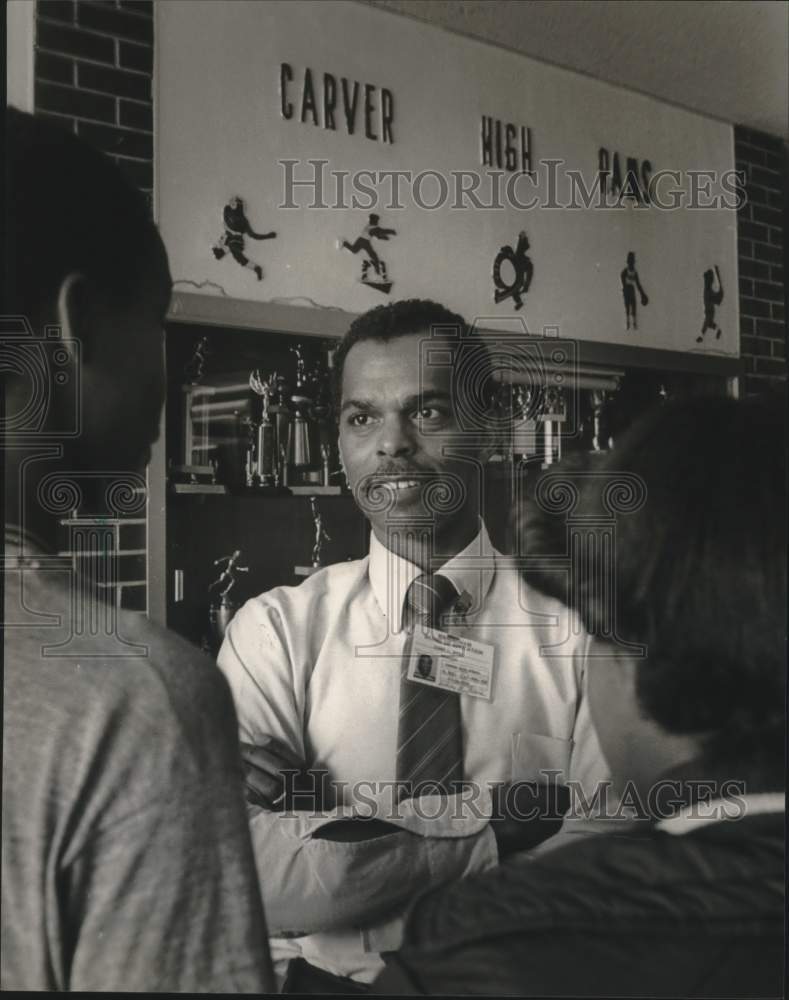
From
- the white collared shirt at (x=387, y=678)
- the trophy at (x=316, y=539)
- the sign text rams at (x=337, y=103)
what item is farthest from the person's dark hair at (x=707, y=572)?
the sign text rams at (x=337, y=103)

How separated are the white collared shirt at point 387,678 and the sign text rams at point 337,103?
858 millimetres

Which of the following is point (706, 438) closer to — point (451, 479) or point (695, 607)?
point (695, 607)

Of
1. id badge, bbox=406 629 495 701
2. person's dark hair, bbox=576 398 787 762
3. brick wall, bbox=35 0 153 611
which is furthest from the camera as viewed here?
id badge, bbox=406 629 495 701

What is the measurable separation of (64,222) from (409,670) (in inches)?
44.5

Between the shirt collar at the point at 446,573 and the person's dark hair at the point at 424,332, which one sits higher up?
the person's dark hair at the point at 424,332

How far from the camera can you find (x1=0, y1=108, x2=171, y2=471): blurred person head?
190 centimetres

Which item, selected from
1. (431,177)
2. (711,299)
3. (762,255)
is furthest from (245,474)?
(762,255)

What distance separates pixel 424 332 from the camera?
1.95 meters

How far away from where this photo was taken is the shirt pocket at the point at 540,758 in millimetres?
1929

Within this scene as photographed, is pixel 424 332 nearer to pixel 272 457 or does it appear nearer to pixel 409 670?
pixel 272 457

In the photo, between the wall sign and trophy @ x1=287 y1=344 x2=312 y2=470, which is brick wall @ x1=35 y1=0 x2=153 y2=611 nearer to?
the wall sign

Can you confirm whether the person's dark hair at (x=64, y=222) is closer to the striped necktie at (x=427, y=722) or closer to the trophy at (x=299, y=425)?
the trophy at (x=299, y=425)

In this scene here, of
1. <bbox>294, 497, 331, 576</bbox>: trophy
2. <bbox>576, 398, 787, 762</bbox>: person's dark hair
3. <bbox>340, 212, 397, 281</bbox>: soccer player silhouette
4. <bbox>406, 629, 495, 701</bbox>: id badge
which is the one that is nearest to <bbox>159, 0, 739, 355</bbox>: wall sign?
<bbox>340, 212, 397, 281</bbox>: soccer player silhouette

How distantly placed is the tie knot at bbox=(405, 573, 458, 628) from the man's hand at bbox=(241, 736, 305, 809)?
375 mm
